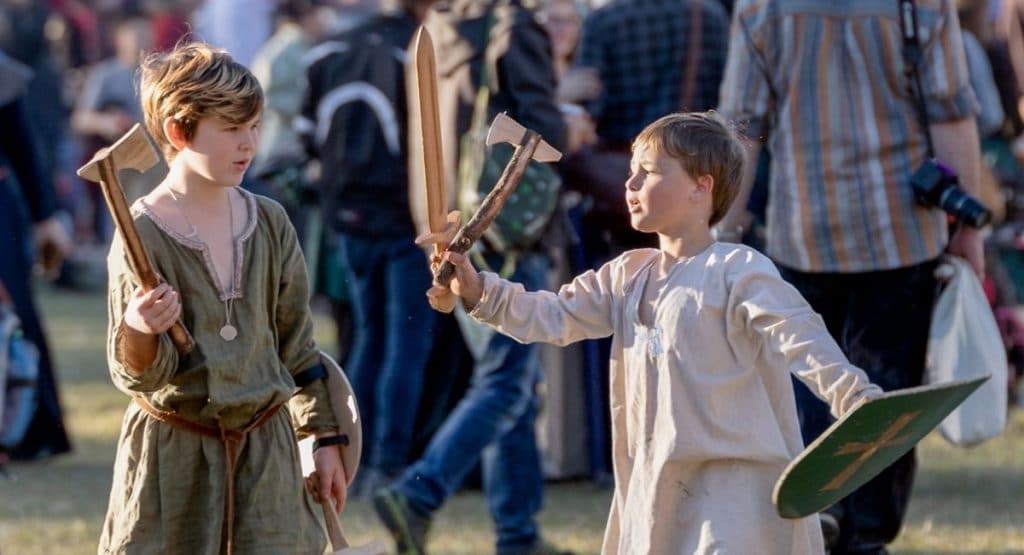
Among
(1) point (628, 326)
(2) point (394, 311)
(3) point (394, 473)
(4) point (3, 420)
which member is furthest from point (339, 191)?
(1) point (628, 326)

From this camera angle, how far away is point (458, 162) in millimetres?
6496

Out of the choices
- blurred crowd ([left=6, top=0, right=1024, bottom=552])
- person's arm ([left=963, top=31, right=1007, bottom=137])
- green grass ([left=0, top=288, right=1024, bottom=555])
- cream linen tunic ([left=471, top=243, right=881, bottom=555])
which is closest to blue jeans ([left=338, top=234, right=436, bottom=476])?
blurred crowd ([left=6, top=0, right=1024, bottom=552])

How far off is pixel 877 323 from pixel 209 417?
2287 mm

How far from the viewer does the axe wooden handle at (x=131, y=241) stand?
12.1 feet

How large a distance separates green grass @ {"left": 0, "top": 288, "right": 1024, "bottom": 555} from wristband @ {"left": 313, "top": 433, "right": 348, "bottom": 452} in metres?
2.41

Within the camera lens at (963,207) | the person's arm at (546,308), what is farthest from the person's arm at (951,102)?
the person's arm at (546,308)

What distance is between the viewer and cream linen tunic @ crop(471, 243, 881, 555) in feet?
13.2

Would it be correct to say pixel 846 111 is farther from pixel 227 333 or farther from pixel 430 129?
pixel 227 333

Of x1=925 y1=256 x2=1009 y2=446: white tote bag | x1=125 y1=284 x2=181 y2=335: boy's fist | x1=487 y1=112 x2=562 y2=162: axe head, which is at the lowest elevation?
x1=925 y1=256 x2=1009 y2=446: white tote bag

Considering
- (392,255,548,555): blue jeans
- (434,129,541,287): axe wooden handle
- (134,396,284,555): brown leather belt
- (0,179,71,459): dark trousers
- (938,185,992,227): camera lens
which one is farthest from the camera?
(0,179,71,459): dark trousers

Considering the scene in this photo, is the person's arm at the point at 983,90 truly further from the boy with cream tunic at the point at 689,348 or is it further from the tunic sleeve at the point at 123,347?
the tunic sleeve at the point at 123,347

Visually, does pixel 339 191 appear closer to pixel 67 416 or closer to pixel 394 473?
pixel 394 473

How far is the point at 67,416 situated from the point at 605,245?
327cm

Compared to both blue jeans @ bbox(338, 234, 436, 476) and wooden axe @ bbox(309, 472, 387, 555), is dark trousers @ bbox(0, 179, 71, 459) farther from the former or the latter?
wooden axe @ bbox(309, 472, 387, 555)
